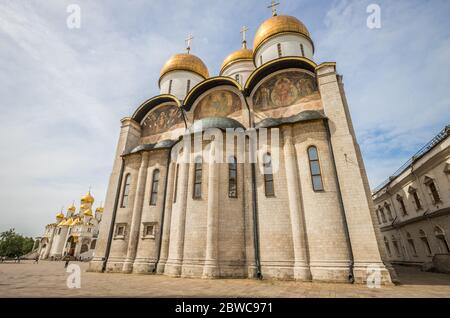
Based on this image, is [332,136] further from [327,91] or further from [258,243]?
[258,243]

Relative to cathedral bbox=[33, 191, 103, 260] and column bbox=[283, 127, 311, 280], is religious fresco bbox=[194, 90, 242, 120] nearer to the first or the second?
column bbox=[283, 127, 311, 280]

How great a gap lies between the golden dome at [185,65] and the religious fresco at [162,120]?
4.59 m

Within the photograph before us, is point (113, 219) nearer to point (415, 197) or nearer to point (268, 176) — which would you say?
point (268, 176)

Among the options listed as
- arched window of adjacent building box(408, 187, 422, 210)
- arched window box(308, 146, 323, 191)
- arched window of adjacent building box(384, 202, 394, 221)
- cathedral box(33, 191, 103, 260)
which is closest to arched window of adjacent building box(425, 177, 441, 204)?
arched window of adjacent building box(408, 187, 422, 210)

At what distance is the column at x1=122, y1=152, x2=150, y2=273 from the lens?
12226 mm

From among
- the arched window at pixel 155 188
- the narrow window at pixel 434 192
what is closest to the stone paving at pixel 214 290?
the arched window at pixel 155 188

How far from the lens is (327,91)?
36.8ft

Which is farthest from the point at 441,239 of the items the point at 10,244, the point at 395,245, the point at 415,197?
the point at 10,244

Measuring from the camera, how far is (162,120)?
53.7ft

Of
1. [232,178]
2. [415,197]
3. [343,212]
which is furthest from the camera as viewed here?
[415,197]

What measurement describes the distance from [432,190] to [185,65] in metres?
19.5

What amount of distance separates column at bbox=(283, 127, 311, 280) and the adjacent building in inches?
341

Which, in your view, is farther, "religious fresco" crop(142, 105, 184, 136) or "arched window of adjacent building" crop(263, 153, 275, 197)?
"religious fresco" crop(142, 105, 184, 136)
